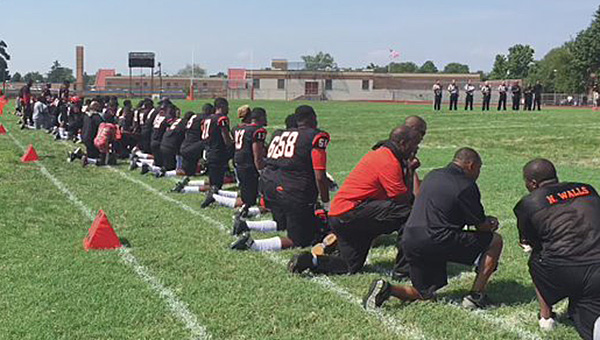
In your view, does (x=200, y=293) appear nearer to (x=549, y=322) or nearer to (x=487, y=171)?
(x=549, y=322)

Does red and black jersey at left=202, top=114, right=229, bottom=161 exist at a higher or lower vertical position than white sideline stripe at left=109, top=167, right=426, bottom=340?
higher

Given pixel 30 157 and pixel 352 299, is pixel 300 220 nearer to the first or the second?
pixel 352 299

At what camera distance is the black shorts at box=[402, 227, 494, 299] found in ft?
15.5

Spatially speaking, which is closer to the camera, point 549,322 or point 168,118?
point 549,322

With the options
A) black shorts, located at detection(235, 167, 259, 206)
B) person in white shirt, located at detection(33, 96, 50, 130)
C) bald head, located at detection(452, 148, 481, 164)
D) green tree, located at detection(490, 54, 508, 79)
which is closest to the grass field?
black shorts, located at detection(235, 167, 259, 206)

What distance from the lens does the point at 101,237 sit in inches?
252

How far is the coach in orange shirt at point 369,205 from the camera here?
5383 mm

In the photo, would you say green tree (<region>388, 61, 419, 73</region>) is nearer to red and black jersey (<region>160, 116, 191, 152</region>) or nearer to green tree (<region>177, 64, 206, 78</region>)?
green tree (<region>177, 64, 206, 78</region>)

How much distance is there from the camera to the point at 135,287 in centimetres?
522

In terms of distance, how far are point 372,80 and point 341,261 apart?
7724 centimetres

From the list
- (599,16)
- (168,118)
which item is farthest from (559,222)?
(599,16)

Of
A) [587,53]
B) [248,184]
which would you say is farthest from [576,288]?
[587,53]

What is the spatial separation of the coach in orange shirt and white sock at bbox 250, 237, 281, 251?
88 centimetres

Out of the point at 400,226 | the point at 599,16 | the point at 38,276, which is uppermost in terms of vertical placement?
the point at 599,16
